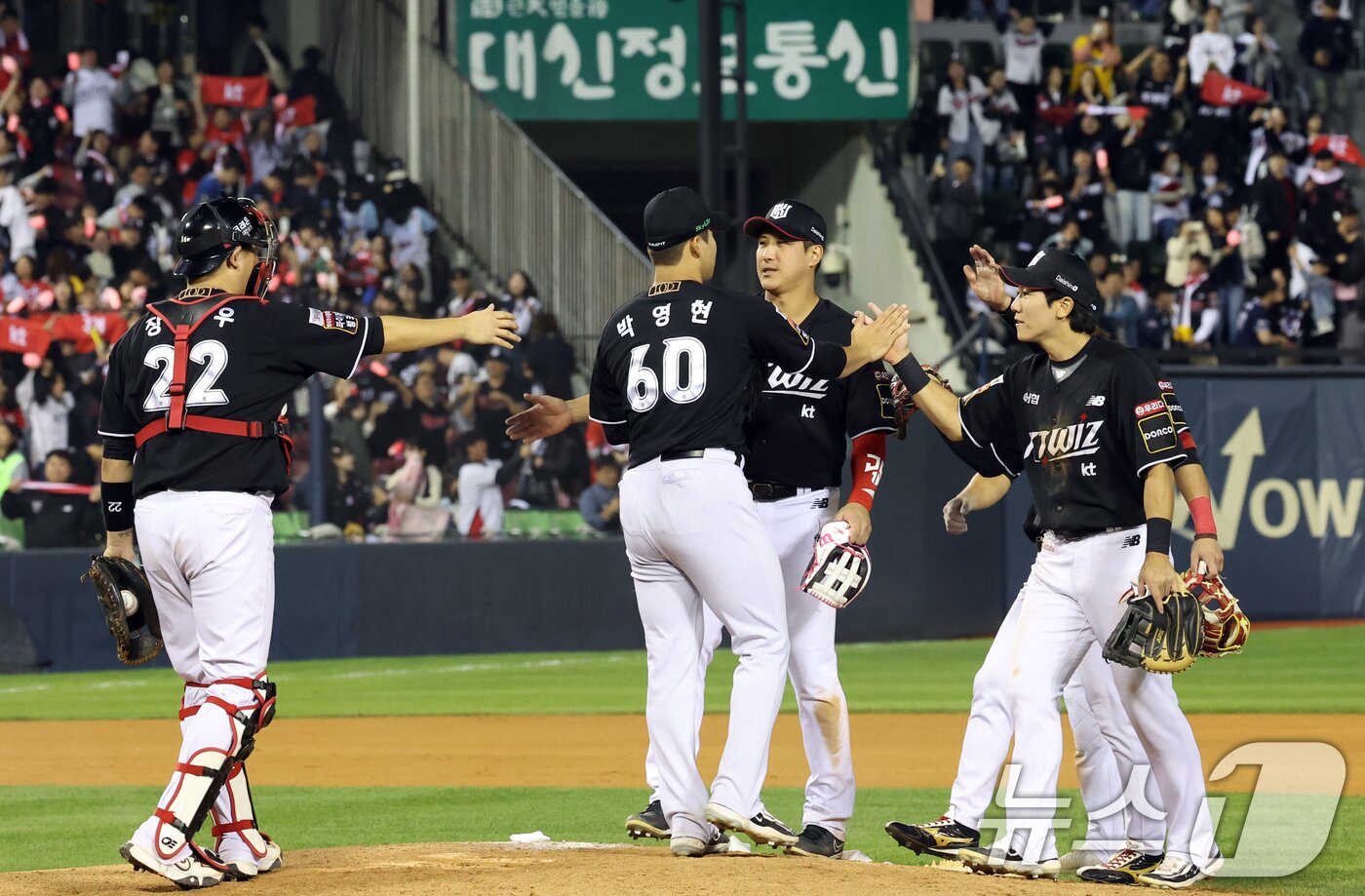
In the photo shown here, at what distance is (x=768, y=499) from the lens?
279 inches

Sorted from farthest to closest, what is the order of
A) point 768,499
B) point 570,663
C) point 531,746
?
point 570,663
point 531,746
point 768,499

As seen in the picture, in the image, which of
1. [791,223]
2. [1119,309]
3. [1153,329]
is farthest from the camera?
[1153,329]

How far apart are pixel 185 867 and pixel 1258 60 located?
21.5 m

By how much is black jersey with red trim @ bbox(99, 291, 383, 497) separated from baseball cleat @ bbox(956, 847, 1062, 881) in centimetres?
265

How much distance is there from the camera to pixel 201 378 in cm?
640

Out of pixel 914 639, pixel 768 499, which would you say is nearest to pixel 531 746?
pixel 768 499

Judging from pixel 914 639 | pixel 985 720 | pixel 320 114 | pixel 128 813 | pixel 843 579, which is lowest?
pixel 914 639

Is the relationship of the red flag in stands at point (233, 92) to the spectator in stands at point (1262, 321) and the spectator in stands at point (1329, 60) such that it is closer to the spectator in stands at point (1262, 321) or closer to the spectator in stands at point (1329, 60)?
the spectator in stands at point (1262, 321)

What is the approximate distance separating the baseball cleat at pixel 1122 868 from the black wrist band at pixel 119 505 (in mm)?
3532

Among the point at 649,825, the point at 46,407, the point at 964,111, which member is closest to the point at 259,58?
the point at 46,407

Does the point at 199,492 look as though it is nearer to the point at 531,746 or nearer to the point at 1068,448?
the point at 1068,448

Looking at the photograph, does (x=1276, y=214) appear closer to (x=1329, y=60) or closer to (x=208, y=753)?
(x=1329, y=60)

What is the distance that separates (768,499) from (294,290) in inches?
510

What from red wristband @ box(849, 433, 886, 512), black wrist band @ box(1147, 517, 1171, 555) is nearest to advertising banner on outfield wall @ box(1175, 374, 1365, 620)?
red wristband @ box(849, 433, 886, 512)
